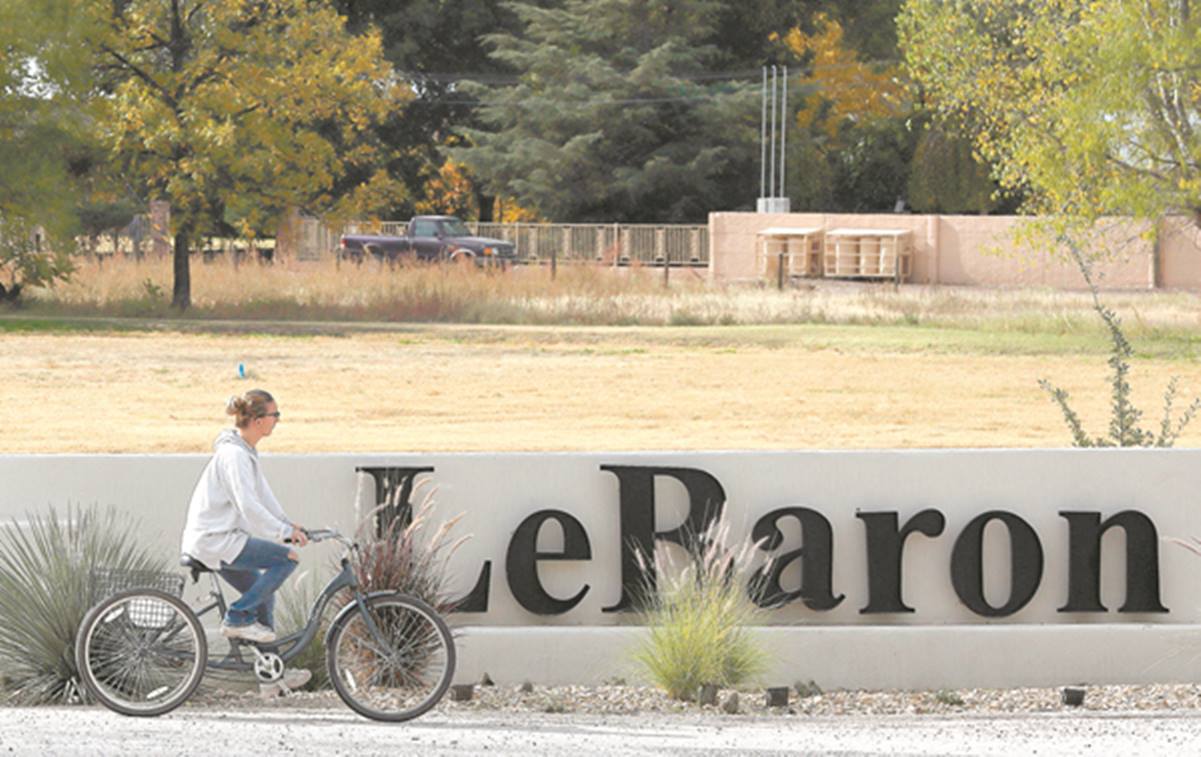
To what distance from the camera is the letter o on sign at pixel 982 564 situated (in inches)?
488

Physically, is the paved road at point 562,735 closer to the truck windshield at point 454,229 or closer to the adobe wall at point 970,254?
the adobe wall at point 970,254

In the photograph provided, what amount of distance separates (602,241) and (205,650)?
169ft

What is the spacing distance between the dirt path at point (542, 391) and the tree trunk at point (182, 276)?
194 inches

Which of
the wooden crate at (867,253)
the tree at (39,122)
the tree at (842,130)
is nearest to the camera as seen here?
the tree at (39,122)

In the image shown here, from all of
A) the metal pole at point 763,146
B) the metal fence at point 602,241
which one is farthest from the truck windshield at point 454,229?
the metal pole at point 763,146

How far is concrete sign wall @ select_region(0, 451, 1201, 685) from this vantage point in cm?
1199

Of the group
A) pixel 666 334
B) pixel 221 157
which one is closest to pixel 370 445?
pixel 666 334

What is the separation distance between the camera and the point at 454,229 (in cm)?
5575

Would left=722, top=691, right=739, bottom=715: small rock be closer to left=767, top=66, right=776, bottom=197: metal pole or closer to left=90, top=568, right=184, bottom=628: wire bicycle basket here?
left=90, top=568, right=184, bottom=628: wire bicycle basket

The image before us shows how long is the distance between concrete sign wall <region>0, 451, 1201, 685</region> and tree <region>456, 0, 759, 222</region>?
4915cm

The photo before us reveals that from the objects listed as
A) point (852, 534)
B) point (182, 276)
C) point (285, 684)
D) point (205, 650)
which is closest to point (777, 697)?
point (852, 534)

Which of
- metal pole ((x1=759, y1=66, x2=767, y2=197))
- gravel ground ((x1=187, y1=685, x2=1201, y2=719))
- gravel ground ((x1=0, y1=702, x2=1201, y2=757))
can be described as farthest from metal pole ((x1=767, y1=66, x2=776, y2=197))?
gravel ground ((x1=0, y1=702, x2=1201, y2=757))

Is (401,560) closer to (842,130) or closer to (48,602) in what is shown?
(48,602)

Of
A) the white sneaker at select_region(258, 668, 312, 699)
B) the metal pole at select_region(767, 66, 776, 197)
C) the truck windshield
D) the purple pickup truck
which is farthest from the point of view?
the metal pole at select_region(767, 66, 776, 197)
